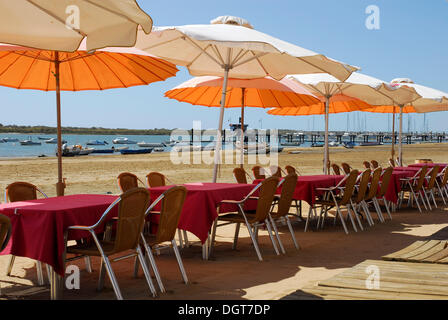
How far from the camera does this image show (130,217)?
13.6ft

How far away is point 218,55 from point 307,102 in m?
3.52

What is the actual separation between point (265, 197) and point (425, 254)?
84.0 inches

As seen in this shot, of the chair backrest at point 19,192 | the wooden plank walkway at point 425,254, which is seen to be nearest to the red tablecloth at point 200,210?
the chair backrest at point 19,192

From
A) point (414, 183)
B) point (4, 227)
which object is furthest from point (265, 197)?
point (414, 183)

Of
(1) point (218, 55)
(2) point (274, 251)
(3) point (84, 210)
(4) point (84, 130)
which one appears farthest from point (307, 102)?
(4) point (84, 130)

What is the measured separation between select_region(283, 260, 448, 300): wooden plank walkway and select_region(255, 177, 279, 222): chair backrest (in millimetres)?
2200

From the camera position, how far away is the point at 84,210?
4352mm

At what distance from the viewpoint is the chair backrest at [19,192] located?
528 cm

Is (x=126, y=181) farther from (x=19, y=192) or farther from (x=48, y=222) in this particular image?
(x=48, y=222)

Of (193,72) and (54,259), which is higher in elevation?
(193,72)

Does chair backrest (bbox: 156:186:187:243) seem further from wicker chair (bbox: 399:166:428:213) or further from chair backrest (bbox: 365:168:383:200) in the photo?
wicker chair (bbox: 399:166:428:213)

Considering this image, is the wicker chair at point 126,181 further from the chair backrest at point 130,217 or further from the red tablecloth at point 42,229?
the chair backrest at point 130,217

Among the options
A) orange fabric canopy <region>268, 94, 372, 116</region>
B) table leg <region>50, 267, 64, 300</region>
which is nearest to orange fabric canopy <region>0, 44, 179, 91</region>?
table leg <region>50, 267, 64, 300</region>
